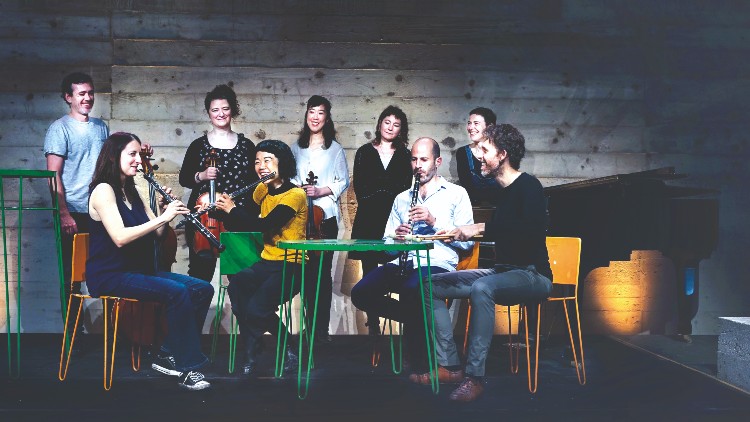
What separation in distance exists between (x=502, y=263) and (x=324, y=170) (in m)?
1.62

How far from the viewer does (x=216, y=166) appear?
4949mm

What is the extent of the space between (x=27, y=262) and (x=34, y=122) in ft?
3.03

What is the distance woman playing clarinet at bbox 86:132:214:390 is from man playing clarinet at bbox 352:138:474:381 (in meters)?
0.87

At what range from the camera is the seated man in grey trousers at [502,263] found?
376 cm

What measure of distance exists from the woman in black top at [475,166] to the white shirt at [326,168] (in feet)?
2.35

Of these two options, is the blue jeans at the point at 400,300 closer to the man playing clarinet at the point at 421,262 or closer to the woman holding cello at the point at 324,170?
the man playing clarinet at the point at 421,262

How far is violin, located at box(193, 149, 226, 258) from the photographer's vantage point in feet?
15.7

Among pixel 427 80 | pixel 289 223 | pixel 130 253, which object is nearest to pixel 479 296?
pixel 289 223

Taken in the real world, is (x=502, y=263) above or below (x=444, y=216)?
below

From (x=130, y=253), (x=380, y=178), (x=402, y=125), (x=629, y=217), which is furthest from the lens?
(x=402, y=125)

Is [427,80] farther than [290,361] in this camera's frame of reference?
Yes

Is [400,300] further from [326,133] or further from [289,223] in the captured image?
[326,133]

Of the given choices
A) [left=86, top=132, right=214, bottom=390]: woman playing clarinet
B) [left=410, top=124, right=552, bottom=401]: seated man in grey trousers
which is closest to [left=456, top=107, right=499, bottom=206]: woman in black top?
[left=410, top=124, right=552, bottom=401]: seated man in grey trousers

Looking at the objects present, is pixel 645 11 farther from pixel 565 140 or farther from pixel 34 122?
pixel 34 122
